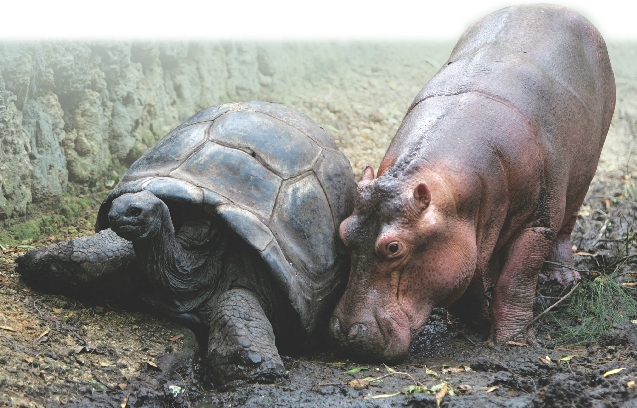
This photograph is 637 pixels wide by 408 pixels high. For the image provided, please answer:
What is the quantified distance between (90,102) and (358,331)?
12.9 feet

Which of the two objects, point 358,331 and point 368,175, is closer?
point 358,331

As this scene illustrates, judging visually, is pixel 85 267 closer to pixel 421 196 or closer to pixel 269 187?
pixel 269 187

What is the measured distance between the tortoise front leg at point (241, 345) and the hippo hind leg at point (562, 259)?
3.16m

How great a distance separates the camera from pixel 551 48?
6250 mm

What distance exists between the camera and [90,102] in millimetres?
7484

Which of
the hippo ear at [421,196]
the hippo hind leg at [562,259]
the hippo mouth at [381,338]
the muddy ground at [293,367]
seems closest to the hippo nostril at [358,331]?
the hippo mouth at [381,338]

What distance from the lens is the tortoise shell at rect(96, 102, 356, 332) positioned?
5.12m

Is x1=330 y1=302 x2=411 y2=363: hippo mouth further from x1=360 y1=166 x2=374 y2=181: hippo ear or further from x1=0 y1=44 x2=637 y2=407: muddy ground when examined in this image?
x1=360 y1=166 x2=374 y2=181: hippo ear

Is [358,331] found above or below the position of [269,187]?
below

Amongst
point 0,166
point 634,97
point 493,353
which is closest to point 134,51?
point 0,166

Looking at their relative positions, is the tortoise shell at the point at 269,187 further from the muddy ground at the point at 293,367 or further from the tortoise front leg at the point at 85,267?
the muddy ground at the point at 293,367

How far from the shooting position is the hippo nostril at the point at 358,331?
504 cm

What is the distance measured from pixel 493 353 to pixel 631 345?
37.2 inches

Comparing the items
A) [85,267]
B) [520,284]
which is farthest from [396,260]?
[85,267]
